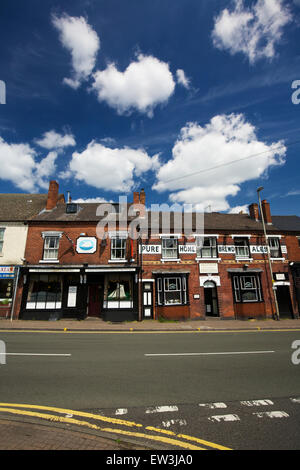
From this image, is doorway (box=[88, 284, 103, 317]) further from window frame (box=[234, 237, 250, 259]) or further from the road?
window frame (box=[234, 237, 250, 259])

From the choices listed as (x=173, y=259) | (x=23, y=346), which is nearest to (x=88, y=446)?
(x=23, y=346)

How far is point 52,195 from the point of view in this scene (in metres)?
20.4

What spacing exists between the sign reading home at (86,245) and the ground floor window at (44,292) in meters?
2.69

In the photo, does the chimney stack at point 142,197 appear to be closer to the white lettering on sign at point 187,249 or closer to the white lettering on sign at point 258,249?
the white lettering on sign at point 187,249

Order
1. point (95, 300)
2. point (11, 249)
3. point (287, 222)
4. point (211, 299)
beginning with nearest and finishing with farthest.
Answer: point (11, 249) < point (95, 300) < point (211, 299) < point (287, 222)

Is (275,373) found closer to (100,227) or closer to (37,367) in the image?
(37,367)

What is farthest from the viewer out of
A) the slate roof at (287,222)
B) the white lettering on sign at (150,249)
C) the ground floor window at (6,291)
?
the slate roof at (287,222)

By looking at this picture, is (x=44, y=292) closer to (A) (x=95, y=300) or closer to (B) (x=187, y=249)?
(A) (x=95, y=300)

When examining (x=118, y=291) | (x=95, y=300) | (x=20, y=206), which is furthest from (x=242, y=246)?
(x=20, y=206)

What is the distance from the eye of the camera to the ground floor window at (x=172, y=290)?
17.0 m

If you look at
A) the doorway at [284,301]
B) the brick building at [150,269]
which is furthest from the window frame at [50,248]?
the doorway at [284,301]

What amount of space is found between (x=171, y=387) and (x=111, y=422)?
1953 mm

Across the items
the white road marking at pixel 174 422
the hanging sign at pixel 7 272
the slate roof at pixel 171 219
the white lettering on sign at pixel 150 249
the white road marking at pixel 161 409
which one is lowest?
the white road marking at pixel 174 422

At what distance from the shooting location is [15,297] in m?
16.1
